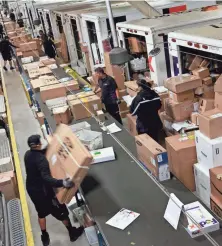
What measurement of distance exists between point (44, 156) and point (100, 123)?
1760 millimetres

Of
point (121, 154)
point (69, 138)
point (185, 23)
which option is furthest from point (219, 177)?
point (185, 23)

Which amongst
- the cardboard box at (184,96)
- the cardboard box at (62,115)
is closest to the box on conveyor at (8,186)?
the cardboard box at (62,115)

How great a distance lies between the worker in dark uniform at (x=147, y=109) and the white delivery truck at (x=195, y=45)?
0.61 metres

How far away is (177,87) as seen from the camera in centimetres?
514

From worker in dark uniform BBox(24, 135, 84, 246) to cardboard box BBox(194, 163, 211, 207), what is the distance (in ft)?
5.20

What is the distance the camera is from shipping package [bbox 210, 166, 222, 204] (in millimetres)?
3785

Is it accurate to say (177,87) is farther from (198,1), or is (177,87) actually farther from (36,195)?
(198,1)

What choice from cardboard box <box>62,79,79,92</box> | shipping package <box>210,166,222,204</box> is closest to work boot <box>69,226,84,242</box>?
shipping package <box>210,166,222,204</box>

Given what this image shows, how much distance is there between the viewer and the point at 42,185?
157 inches

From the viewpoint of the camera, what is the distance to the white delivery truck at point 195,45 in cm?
443

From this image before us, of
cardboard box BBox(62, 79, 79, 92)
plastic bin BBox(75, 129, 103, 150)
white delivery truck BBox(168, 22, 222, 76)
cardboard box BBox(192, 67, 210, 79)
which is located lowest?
cardboard box BBox(62, 79, 79, 92)

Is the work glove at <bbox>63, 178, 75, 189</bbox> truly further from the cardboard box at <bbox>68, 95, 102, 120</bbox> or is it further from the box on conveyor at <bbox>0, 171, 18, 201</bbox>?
the cardboard box at <bbox>68, 95, 102, 120</bbox>

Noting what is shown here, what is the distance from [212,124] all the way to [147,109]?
165cm

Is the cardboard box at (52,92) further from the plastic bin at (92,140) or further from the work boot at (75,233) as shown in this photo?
the work boot at (75,233)
